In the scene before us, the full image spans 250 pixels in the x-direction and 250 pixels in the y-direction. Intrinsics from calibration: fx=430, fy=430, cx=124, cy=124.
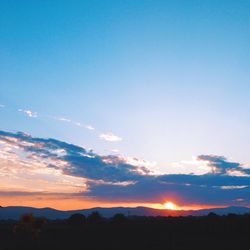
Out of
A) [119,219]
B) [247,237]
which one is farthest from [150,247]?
[119,219]

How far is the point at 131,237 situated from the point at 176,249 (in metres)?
16.4

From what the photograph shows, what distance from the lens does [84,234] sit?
75.4 metres

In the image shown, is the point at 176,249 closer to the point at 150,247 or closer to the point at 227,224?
the point at 150,247

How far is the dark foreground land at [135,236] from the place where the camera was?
58.5 metres

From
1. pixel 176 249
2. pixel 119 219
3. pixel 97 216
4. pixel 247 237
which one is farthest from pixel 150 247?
pixel 97 216

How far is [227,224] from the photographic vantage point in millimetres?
79875

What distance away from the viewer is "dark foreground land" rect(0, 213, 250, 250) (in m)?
58.5

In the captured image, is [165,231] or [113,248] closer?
[113,248]

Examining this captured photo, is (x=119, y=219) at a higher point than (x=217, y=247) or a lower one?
higher

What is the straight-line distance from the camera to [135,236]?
70.9 m

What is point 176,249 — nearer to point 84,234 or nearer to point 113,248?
point 113,248

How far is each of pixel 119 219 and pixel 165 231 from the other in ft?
82.9

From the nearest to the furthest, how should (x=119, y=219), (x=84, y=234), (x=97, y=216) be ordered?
1. (x=84, y=234)
2. (x=119, y=219)
3. (x=97, y=216)

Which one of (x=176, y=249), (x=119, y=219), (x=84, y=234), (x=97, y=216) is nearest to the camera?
(x=176, y=249)
